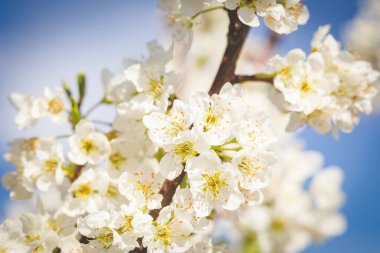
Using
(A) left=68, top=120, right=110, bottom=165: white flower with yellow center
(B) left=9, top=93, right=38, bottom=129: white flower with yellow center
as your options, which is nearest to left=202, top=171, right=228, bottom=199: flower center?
(A) left=68, top=120, right=110, bottom=165: white flower with yellow center

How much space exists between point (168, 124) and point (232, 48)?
1.45 ft

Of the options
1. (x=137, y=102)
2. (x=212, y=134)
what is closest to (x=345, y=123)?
(x=212, y=134)

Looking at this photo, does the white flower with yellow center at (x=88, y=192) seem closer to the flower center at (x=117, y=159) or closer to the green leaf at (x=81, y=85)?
the flower center at (x=117, y=159)

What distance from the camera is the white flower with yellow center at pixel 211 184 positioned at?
1.28 m

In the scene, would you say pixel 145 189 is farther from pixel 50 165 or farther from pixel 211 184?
pixel 50 165

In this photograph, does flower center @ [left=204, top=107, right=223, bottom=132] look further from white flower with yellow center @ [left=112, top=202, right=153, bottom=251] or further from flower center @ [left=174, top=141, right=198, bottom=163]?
white flower with yellow center @ [left=112, top=202, right=153, bottom=251]

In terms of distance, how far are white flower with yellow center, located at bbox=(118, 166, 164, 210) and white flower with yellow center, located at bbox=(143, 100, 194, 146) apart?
0.15m

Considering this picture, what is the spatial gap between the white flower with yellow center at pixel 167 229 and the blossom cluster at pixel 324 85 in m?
0.63

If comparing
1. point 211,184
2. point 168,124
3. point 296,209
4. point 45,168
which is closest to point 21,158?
point 45,168

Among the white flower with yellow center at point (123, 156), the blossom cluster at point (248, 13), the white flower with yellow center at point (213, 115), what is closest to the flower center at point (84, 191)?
the white flower with yellow center at point (123, 156)

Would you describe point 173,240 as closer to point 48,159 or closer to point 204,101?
point 204,101

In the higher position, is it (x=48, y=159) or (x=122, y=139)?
(x=122, y=139)

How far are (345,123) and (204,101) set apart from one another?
0.75 m

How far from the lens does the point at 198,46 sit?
5.16 m
